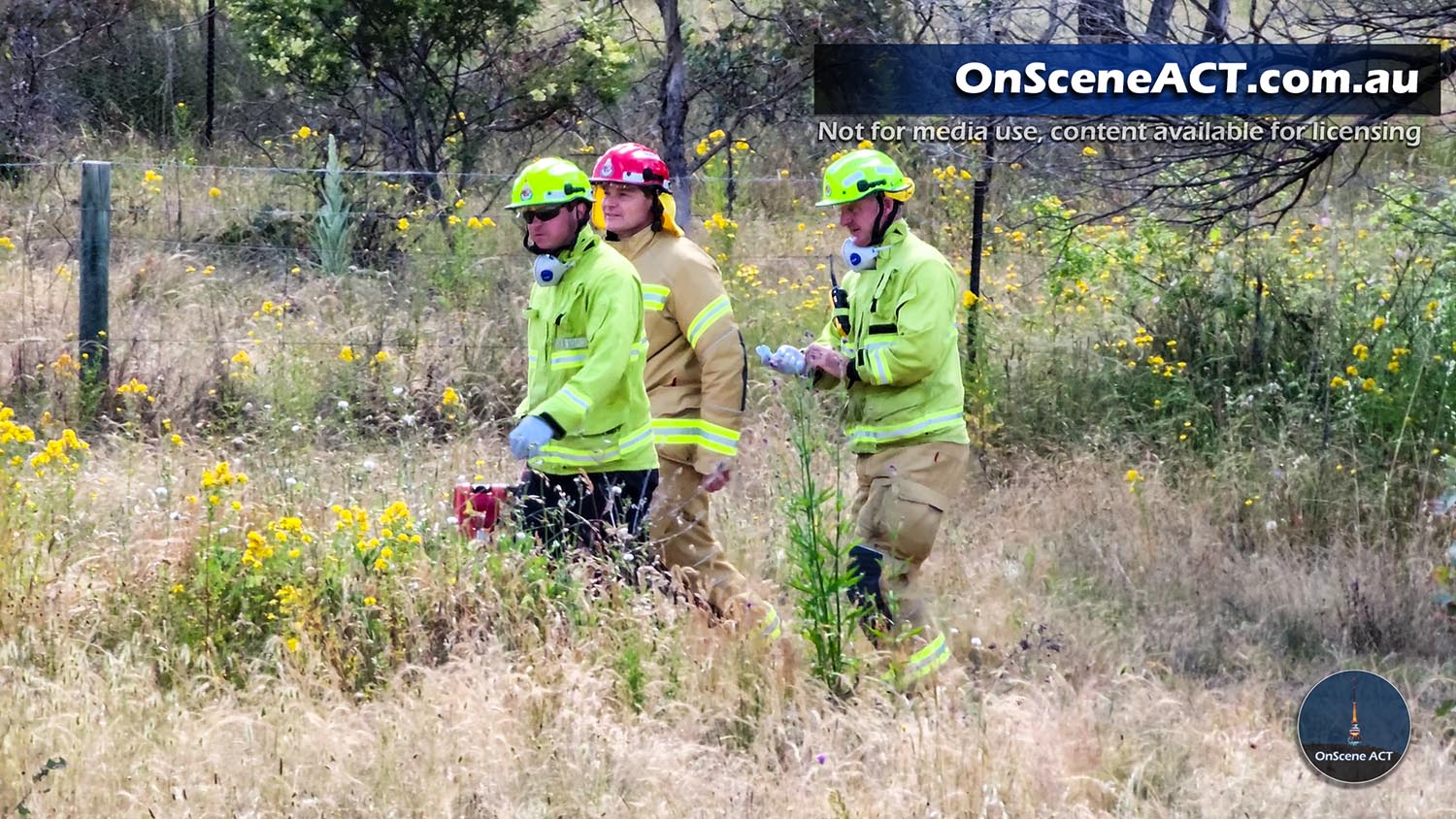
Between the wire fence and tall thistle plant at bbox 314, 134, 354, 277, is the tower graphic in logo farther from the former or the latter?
tall thistle plant at bbox 314, 134, 354, 277

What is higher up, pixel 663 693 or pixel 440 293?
pixel 440 293

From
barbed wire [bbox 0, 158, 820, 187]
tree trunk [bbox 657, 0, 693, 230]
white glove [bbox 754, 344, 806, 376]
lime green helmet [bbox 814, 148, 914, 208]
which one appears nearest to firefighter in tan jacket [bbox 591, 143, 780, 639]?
white glove [bbox 754, 344, 806, 376]

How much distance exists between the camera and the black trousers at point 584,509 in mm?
5074

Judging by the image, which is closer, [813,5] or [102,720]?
[102,720]

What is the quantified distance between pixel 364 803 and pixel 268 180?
8.79 meters

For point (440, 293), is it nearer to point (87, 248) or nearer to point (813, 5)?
point (87, 248)

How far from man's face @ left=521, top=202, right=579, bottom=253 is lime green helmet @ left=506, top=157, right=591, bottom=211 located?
0.05m

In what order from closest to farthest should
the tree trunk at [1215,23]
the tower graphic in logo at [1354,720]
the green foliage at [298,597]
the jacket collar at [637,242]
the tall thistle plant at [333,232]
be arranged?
the tower graphic in logo at [1354,720]
the green foliage at [298,597]
the jacket collar at [637,242]
the tree trunk at [1215,23]
the tall thistle plant at [333,232]

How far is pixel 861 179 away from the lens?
5.18m

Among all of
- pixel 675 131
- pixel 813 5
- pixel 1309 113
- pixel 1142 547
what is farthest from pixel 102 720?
pixel 813 5

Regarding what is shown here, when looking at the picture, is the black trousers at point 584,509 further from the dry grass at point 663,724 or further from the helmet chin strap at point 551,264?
the helmet chin strap at point 551,264

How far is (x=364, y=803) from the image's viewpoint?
400 cm

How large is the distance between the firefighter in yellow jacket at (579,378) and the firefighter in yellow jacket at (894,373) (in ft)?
1.58
